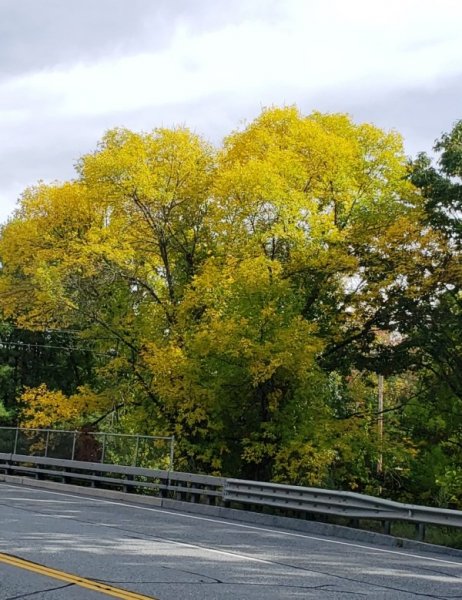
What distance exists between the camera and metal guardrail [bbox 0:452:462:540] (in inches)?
496

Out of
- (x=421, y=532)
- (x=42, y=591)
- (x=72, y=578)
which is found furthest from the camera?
(x=421, y=532)

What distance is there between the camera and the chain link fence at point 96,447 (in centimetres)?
2080

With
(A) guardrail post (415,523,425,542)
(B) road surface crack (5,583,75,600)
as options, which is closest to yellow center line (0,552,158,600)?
(B) road surface crack (5,583,75,600)

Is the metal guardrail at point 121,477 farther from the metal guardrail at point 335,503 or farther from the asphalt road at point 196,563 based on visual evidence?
the asphalt road at point 196,563

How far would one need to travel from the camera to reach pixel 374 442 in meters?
24.6

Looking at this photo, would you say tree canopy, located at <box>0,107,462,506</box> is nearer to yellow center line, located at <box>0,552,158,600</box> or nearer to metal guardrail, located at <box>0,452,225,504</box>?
metal guardrail, located at <box>0,452,225,504</box>

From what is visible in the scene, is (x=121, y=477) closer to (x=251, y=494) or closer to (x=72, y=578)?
(x=251, y=494)

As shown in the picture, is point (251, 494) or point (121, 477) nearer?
point (251, 494)

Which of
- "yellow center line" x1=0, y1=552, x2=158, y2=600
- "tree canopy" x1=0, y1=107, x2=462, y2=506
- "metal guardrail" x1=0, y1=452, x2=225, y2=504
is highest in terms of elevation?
"tree canopy" x1=0, y1=107, x2=462, y2=506

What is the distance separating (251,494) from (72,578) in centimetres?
910

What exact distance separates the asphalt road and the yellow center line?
0.7 inches

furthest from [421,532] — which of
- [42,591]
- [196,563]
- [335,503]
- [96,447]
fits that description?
[96,447]

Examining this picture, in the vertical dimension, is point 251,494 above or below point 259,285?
below

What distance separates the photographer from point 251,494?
16125 millimetres
